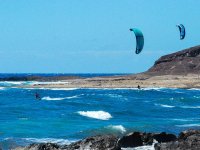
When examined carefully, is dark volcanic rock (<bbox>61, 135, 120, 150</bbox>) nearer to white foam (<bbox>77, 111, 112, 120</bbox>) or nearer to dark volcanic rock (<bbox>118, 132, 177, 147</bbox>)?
dark volcanic rock (<bbox>118, 132, 177, 147</bbox>)

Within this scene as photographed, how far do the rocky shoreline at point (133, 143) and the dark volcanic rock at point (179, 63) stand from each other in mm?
85653

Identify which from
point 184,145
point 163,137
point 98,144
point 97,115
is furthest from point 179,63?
point 184,145

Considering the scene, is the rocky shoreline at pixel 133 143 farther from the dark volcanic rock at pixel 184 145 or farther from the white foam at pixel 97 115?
the white foam at pixel 97 115

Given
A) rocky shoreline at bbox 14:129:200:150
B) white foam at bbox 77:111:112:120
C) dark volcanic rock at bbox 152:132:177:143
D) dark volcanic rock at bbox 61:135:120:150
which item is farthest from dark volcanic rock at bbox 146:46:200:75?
dark volcanic rock at bbox 61:135:120:150

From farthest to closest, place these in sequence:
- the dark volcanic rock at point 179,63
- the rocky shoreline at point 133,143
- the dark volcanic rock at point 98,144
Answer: the dark volcanic rock at point 179,63
the dark volcanic rock at point 98,144
the rocky shoreline at point 133,143

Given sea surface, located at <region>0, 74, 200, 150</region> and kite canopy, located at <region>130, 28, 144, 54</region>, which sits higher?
kite canopy, located at <region>130, 28, 144, 54</region>

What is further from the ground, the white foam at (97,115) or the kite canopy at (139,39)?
the kite canopy at (139,39)

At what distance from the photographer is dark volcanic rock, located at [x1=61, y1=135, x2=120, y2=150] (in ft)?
59.2

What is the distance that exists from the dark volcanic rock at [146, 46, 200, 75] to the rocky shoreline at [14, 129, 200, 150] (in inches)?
3372

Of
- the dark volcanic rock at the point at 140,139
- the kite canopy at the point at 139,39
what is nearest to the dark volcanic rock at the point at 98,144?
the dark volcanic rock at the point at 140,139

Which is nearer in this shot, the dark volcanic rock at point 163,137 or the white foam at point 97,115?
the dark volcanic rock at point 163,137

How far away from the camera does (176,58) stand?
11575cm

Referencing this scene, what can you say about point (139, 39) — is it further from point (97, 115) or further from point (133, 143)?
point (133, 143)

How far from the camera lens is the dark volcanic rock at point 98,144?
18.0 m
